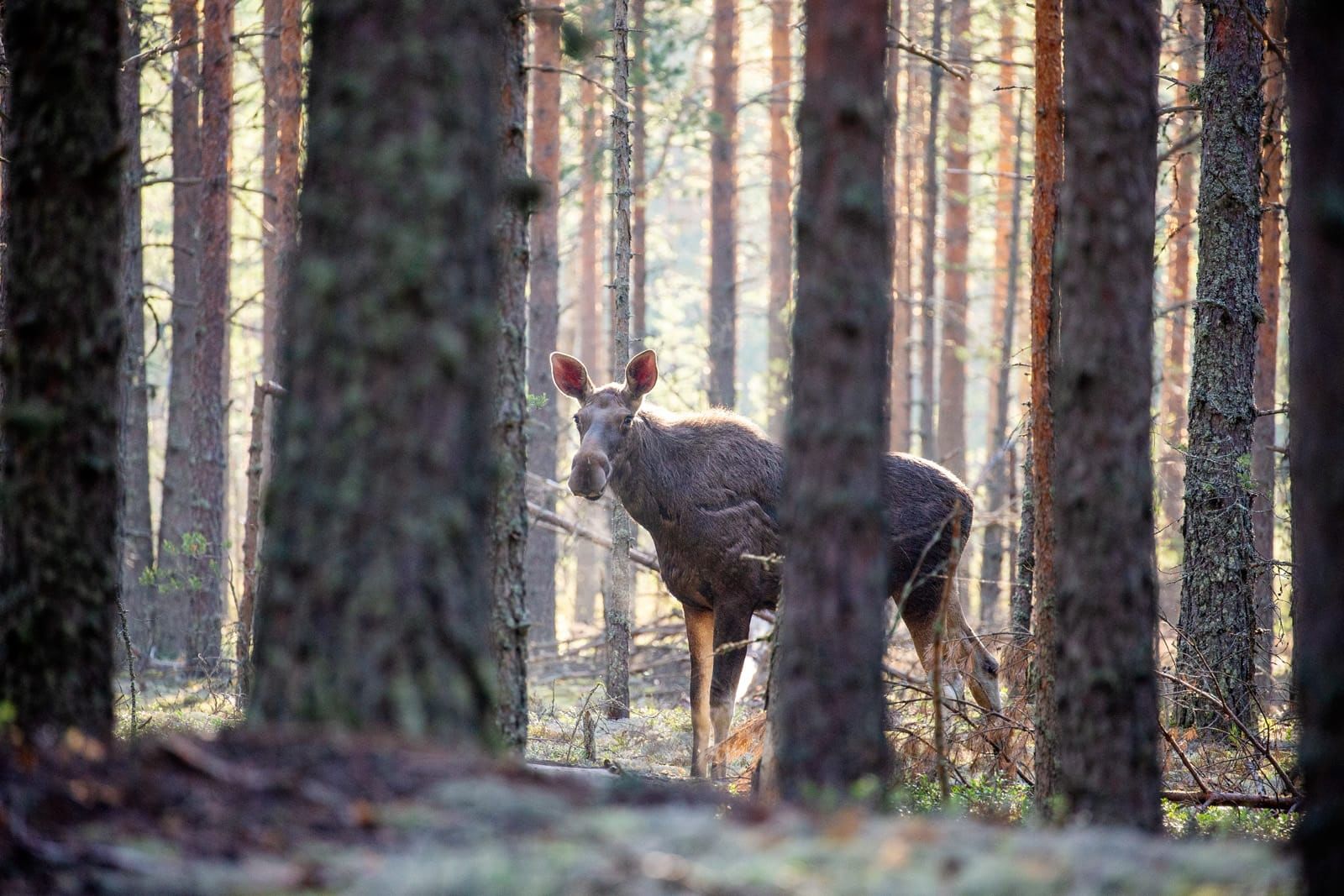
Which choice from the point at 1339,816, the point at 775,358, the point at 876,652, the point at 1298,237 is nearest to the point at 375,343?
the point at 876,652

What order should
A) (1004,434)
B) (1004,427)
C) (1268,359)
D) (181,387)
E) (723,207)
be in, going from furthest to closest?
(1004,434) < (1004,427) < (723,207) < (181,387) < (1268,359)

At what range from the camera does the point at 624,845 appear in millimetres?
3855

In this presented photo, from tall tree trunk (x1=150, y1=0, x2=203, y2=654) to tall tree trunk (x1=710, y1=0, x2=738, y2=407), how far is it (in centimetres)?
841

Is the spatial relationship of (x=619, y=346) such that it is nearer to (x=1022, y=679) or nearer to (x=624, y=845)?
(x=1022, y=679)

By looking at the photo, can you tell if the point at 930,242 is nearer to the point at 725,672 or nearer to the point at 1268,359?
the point at 1268,359

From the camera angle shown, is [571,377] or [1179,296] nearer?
[571,377]

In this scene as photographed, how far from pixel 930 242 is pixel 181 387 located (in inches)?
517

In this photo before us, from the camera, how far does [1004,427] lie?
25.6 metres

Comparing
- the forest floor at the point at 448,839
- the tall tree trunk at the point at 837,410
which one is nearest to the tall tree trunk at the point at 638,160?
the tall tree trunk at the point at 837,410

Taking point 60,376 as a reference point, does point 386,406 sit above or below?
below

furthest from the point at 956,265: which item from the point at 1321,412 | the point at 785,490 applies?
the point at 1321,412

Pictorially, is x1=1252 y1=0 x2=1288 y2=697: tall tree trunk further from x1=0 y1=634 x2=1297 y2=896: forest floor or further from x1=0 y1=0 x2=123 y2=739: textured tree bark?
x1=0 y1=0 x2=123 y2=739: textured tree bark

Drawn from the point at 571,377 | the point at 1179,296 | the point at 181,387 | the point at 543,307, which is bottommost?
the point at 571,377

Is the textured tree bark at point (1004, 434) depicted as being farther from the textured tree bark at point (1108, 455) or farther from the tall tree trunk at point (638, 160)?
the textured tree bark at point (1108, 455)
